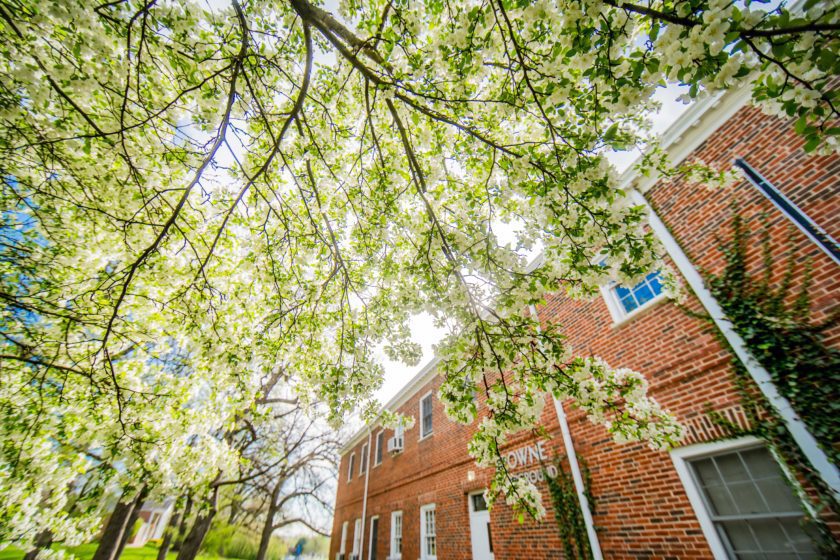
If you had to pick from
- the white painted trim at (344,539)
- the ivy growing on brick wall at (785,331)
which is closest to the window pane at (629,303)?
the ivy growing on brick wall at (785,331)

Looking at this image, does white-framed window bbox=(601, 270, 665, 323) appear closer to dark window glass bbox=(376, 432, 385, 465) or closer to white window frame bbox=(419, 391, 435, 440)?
white window frame bbox=(419, 391, 435, 440)

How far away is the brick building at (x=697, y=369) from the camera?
3750 mm

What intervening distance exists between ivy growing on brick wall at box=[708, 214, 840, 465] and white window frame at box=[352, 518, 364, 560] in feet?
52.1

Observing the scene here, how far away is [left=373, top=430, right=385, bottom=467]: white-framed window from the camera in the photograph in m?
14.9

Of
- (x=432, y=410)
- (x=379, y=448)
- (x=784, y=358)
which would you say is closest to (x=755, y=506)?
(x=784, y=358)

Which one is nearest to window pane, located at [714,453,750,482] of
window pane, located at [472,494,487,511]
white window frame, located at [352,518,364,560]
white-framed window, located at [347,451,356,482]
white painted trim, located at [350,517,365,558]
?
window pane, located at [472,494,487,511]

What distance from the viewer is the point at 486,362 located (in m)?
3.62

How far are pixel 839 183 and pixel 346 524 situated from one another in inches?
813

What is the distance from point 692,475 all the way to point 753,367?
5.43ft

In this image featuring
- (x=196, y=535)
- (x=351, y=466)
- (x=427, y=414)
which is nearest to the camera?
(x=196, y=535)

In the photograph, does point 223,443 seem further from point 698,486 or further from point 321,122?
point 698,486

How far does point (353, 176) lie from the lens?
5.13m

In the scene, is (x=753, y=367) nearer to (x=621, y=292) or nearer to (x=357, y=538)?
(x=621, y=292)

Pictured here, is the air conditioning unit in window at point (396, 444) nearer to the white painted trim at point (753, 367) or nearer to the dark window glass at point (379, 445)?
the dark window glass at point (379, 445)
